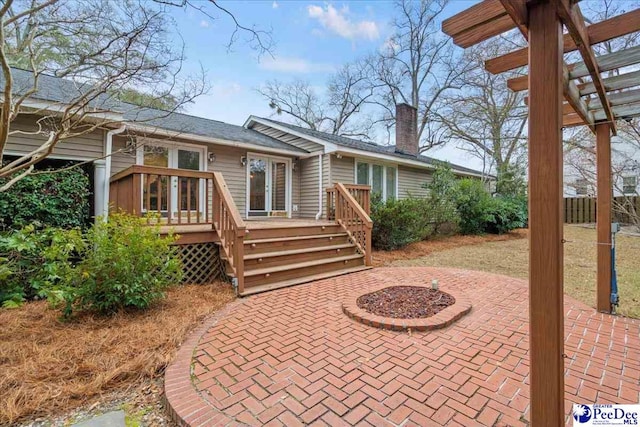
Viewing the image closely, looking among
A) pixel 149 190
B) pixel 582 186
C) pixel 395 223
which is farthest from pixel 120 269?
pixel 582 186

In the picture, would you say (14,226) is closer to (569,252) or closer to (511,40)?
(569,252)

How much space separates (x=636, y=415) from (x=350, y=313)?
243 cm

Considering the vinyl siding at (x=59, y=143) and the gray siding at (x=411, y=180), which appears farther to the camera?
the gray siding at (x=411, y=180)

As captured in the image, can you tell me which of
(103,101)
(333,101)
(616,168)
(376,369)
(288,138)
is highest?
(333,101)

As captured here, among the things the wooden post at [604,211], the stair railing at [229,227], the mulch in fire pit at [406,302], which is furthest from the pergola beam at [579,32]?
the stair railing at [229,227]

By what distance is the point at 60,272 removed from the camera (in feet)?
11.5

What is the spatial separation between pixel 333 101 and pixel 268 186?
46.4 feet

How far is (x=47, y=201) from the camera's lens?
4699 mm

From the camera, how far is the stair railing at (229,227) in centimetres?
461

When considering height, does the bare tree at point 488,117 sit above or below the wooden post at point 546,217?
above

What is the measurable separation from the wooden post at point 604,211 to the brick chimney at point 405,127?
10.7 metres

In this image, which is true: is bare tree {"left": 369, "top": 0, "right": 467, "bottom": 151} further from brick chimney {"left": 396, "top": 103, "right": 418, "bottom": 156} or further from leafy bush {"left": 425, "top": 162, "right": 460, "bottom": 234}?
leafy bush {"left": 425, "top": 162, "right": 460, "bottom": 234}

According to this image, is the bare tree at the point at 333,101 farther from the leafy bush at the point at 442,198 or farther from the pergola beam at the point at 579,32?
the pergola beam at the point at 579,32

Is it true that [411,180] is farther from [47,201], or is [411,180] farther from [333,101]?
[333,101]
